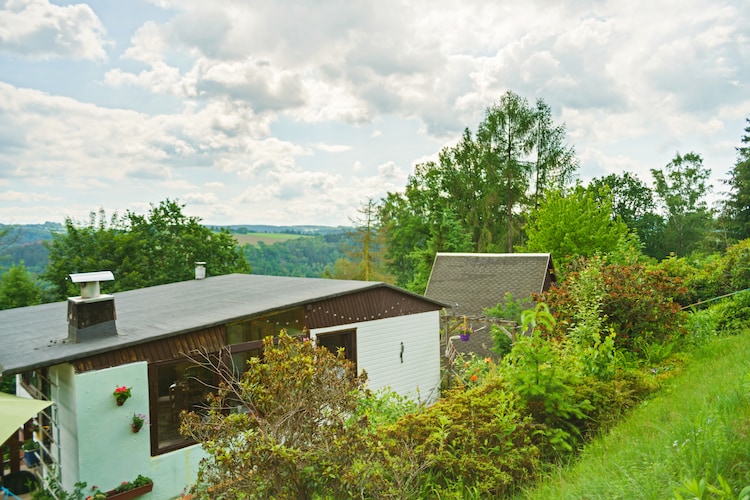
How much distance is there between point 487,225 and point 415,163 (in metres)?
8.87

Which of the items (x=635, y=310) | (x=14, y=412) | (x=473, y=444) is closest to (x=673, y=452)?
(x=473, y=444)

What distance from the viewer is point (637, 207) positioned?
128ft

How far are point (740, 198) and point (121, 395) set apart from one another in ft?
115

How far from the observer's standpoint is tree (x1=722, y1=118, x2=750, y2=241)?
94.4 ft

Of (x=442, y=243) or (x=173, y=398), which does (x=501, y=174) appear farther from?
(x=173, y=398)

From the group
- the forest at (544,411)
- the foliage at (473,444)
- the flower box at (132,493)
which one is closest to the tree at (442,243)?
the forest at (544,411)

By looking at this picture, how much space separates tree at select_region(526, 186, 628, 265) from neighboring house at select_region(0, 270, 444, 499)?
14.5 m

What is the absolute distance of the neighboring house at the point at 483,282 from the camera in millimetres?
16469

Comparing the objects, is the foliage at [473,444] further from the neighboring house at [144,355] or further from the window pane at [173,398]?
the window pane at [173,398]

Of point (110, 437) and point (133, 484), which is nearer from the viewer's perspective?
point (110, 437)

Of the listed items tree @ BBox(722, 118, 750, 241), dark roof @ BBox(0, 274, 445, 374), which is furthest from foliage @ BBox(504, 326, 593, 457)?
tree @ BBox(722, 118, 750, 241)

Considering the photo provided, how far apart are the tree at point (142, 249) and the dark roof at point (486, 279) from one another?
13057 millimetres

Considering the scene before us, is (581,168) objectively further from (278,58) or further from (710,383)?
(710,383)

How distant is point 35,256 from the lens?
2680 centimetres
